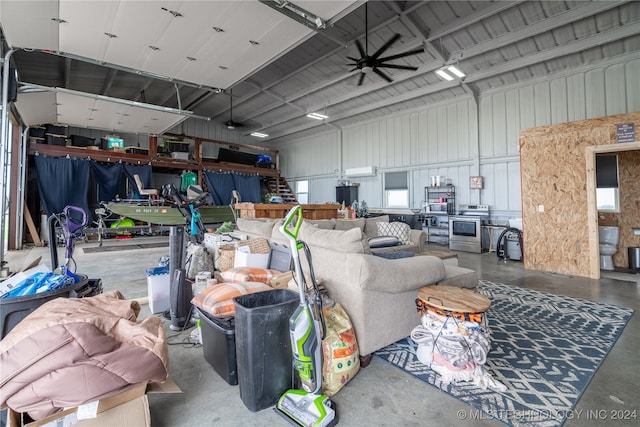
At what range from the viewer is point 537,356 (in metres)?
2.33

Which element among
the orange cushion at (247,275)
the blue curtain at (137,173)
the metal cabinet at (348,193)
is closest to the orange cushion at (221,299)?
the orange cushion at (247,275)

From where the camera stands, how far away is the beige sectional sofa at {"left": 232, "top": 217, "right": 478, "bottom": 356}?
214 centimetres

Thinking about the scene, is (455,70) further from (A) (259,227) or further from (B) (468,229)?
(A) (259,227)

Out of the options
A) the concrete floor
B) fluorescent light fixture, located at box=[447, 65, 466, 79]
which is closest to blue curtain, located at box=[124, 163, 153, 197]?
the concrete floor

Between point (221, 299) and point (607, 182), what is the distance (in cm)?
755

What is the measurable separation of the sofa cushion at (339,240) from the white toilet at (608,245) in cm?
585

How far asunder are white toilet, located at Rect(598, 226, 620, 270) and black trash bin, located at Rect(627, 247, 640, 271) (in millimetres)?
237

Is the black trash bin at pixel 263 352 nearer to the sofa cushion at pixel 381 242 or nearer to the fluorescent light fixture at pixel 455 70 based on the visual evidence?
the sofa cushion at pixel 381 242

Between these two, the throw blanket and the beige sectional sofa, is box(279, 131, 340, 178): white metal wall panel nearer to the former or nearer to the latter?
the beige sectional sofa

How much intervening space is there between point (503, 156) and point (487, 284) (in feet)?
16.6

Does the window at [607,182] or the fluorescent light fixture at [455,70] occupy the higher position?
the fluorescent light fixture at [455,70]

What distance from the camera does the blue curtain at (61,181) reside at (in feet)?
27.5

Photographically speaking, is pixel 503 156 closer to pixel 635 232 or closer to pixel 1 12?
pixel 635 232

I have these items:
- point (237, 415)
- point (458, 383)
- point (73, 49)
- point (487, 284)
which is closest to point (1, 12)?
point (73, 49)
